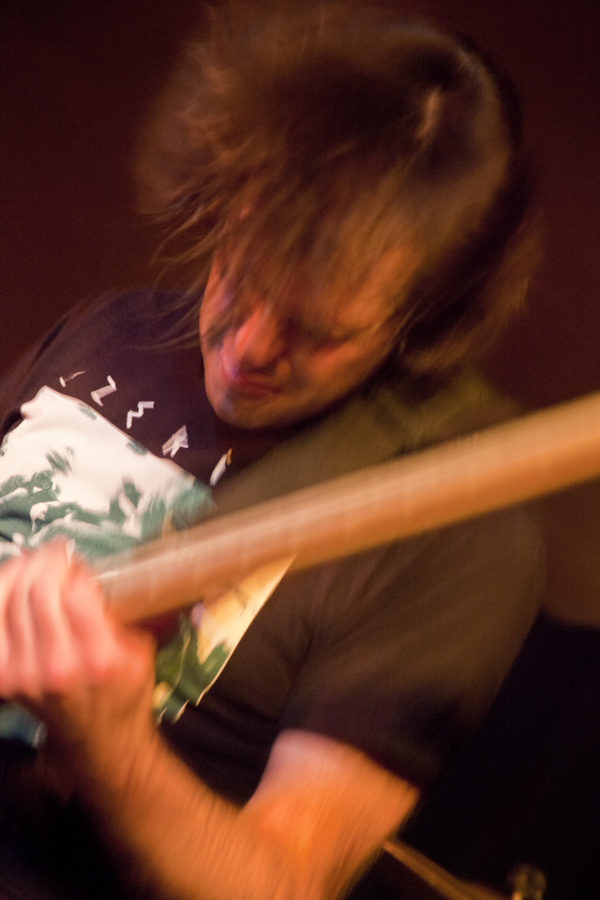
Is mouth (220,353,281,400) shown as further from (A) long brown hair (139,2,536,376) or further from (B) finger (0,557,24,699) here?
(B) finger (0,557,24,699)

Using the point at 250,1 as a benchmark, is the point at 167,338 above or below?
below

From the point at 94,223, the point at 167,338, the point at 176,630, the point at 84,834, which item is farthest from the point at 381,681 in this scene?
the point at 94,223

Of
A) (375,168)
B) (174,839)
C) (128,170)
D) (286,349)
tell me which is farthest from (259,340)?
(128,170)

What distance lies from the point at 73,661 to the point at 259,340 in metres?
0.31

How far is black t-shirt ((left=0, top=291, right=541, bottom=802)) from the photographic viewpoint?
48 centimetres

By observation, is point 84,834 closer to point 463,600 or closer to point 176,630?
point 176,630

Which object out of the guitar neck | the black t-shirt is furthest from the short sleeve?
the guitar neck

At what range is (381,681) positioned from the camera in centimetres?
50

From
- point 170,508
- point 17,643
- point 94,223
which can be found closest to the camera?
point 17,643

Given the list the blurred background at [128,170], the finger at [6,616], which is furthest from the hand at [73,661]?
the blurred background at [128,170]

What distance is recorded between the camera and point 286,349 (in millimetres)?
569

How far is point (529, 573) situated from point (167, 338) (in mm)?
462

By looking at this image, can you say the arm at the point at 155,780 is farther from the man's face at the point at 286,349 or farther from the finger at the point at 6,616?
the man's face at the point at 286,349

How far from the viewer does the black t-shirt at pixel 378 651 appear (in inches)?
19.1
